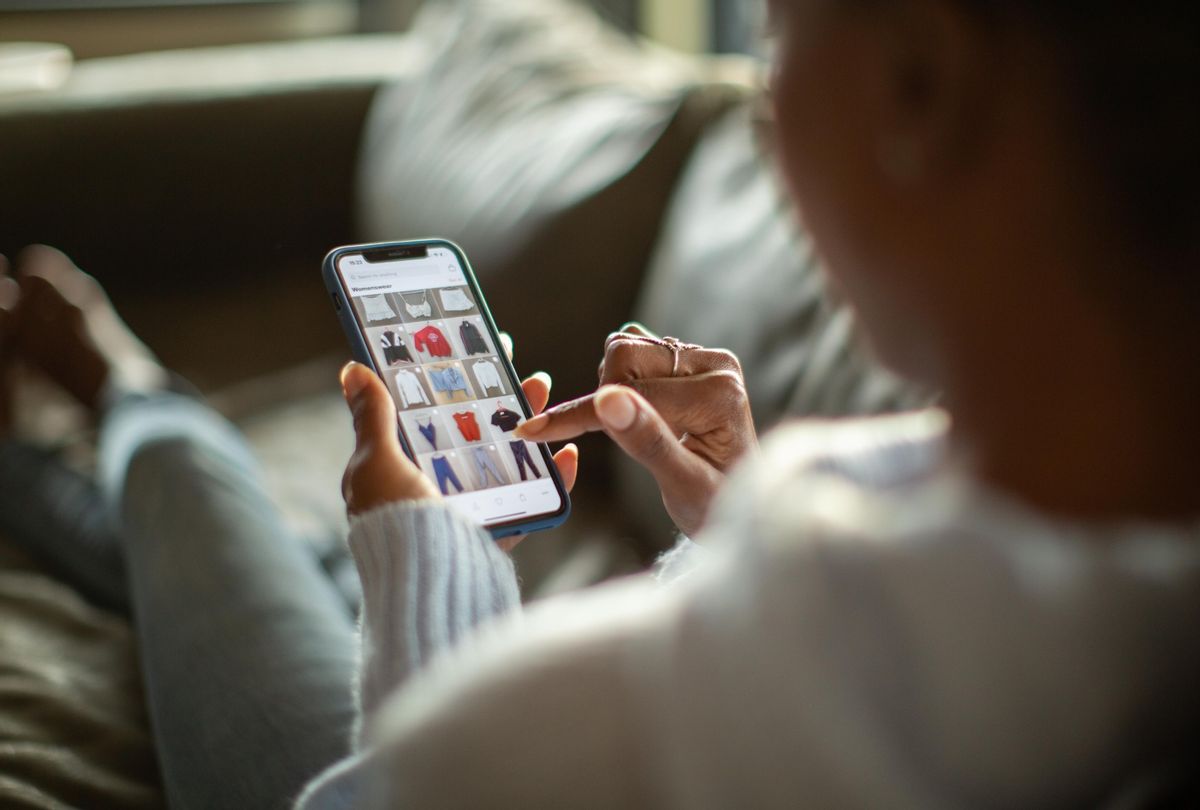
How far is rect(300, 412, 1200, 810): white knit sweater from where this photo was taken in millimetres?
268

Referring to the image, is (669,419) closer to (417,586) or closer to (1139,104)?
(417,586)

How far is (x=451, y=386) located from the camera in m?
0.50

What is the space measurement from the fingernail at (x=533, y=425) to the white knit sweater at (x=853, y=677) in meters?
0.18

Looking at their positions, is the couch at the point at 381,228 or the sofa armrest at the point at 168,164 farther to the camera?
the sofa armrest at the point at 168,164

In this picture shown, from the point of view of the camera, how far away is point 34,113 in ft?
4.23

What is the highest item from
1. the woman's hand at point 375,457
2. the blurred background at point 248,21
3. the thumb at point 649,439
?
the blurred background at point 248,21

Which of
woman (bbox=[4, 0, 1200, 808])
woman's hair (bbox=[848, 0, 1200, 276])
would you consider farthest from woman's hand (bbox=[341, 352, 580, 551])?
woman's hair (bbox=[848, 0, 1200, 276])

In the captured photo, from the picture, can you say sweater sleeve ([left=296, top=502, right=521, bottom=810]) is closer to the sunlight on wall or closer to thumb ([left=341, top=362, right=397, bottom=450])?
thumb ([left=341, top=362, right=397, bottom=450])

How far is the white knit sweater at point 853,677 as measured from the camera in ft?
0.88

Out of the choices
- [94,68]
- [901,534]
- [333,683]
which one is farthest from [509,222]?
[94,68]

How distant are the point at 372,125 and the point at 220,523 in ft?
2.37

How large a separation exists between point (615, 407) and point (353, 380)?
11 centimetres

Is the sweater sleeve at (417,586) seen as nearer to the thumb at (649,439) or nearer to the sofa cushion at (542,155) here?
the thumb at (649,439)

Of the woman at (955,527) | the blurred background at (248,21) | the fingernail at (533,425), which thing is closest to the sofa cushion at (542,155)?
the fingernail at (533,425)
